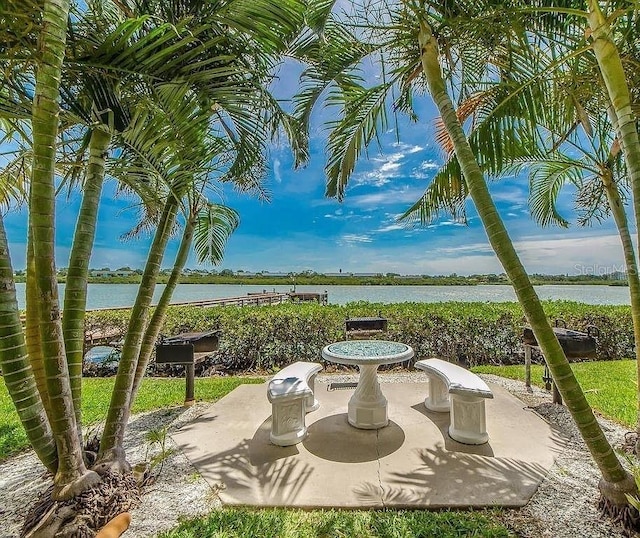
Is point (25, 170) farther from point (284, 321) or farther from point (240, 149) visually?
point (284, 321)

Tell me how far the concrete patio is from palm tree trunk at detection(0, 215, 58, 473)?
5.00 feet

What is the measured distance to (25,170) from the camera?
2990 mm

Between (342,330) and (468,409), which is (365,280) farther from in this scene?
(468,409)

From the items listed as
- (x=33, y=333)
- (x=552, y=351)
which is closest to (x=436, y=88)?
(x=552, y=351)

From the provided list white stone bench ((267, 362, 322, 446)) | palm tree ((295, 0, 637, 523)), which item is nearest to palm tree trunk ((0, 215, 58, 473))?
white stone bench ((267, 362, 322, 446))

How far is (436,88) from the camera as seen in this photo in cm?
253

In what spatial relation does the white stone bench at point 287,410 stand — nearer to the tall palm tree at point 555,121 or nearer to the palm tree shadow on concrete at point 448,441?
the palm tree shadow on concrete at point 448,441

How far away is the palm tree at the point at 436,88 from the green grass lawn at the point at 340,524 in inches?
39.0

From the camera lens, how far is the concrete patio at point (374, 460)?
258 centimetres

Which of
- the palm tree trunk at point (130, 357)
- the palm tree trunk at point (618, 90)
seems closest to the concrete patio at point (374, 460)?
the palm tree trunk at point (130, 357)

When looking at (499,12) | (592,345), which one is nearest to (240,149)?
(499,12)

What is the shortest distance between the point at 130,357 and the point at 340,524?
2152mm

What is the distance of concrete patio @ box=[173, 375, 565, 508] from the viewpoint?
102 inches

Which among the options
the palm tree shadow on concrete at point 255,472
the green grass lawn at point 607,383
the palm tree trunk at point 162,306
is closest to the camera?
the palm tree shadow on concrete at point 255,472
